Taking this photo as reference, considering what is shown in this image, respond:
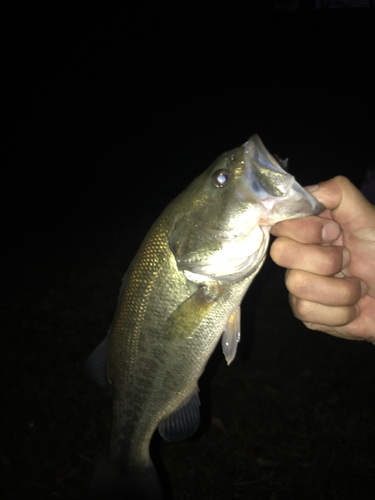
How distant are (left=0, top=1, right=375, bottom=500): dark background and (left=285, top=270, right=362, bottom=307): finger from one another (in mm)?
2417

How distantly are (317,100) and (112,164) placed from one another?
10478 mm

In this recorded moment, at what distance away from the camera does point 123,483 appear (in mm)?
1887

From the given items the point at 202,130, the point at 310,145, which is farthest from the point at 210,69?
the point at 310,145

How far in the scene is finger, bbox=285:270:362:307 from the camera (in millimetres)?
1763

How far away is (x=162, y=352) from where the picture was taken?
1628mm

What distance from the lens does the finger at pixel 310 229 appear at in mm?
1686

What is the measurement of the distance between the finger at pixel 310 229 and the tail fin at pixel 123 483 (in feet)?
5.10

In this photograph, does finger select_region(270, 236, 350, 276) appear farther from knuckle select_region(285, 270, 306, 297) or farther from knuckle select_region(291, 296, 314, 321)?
knuckle select_region(291, 296, 314, 321)

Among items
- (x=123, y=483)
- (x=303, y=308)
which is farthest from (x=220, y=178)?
(x=123, y=483)

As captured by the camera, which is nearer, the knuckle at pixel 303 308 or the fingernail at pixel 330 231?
the fingernail at pixel 330 231

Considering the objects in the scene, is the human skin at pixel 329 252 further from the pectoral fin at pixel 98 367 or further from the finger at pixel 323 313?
the pectoral fin at pixel 98 367

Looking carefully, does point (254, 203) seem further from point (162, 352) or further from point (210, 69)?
point (210, 69)

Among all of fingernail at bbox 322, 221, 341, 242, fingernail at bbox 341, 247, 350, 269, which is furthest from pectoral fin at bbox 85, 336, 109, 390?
fingernail at bbox 341, 247, 350, 269

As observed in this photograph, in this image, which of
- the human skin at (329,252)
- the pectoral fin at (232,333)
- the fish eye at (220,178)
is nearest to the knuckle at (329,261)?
the human skin at (329,252)
